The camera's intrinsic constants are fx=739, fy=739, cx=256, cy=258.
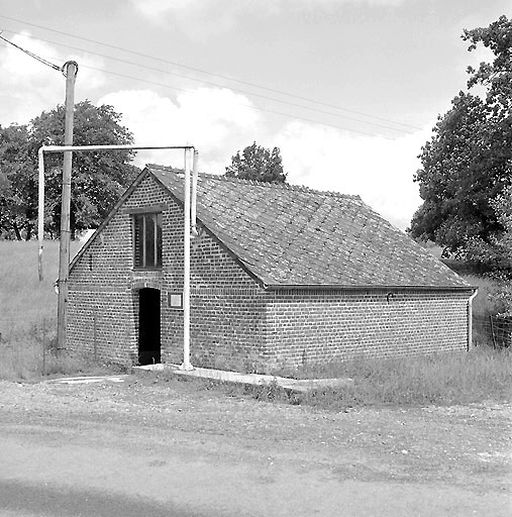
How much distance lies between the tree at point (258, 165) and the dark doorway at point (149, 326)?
1994 inches

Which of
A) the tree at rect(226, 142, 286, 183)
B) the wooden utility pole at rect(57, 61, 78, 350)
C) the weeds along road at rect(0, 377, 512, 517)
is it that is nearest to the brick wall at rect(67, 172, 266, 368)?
the wooden utility pole at rect(57, 61, 78, 350)

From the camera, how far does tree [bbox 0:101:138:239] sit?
169 ft

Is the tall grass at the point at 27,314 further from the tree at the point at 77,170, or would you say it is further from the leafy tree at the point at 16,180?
the leafy tree at the point at 16,180

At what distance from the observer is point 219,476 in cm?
756

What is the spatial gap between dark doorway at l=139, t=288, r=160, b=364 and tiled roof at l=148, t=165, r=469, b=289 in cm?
324

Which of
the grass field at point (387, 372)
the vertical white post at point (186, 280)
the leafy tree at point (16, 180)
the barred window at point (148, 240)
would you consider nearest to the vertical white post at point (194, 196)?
the vertical white post at point (186, 280)

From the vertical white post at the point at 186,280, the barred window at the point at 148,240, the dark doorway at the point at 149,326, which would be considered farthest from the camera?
the dark doorway at the point at 149,326

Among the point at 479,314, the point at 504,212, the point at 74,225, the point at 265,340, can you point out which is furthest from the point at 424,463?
the point at 74,225

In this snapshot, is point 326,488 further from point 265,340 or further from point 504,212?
point 504,212

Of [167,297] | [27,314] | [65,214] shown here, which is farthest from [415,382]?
[27,314]

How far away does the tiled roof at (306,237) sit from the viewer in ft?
59.1

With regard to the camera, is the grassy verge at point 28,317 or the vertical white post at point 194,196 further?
the grassy verge at point 28,317

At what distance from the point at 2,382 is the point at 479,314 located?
19487 millimetres

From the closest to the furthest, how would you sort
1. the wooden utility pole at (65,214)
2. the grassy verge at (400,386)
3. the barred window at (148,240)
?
the grassy verge at (400,386)
the wooden utility pole at (65,214)
the barred window at (148,240)
